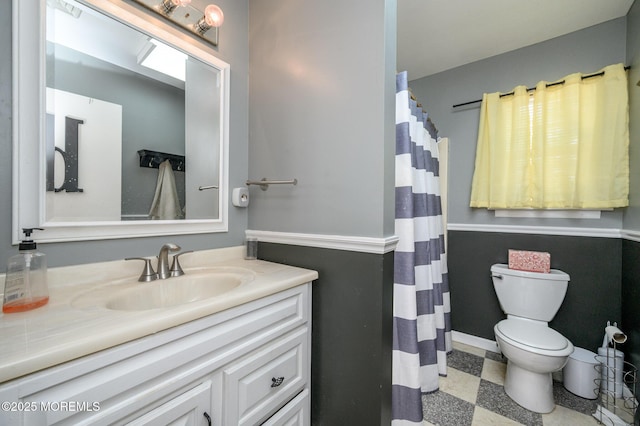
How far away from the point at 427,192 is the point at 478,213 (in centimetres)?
83

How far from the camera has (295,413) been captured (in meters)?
0.94

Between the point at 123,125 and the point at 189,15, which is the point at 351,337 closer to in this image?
the point at 123,125

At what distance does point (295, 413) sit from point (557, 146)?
2.30 m

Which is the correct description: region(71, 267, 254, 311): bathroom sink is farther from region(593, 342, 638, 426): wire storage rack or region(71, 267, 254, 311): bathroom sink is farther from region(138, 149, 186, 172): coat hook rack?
region(593, 342, 638, 426): wire storage rack

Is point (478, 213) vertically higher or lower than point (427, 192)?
lower

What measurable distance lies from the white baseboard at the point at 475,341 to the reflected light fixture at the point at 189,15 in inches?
107

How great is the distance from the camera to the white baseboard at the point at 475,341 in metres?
1.92

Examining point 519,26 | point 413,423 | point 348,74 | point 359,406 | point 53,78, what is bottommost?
point 413,423

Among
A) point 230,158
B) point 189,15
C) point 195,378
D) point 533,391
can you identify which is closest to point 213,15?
point 189,15

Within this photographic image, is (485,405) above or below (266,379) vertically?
below

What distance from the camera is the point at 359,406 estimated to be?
0.95 m

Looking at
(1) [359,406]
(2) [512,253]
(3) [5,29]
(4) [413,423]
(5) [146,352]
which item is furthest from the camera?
(2) [512,253]

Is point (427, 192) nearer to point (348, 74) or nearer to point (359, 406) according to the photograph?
point (348, 74)

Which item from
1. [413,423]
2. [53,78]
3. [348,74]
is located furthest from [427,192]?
[53,78]
